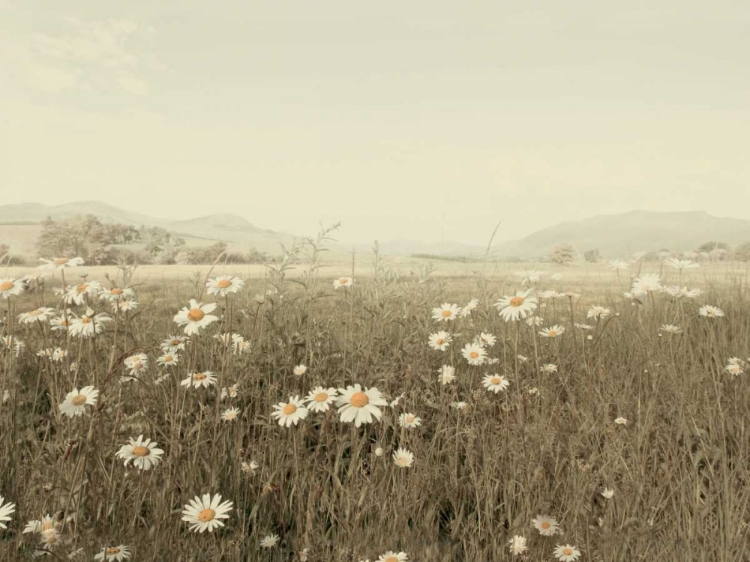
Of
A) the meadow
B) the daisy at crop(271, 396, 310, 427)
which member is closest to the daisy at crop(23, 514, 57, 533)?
the meadow

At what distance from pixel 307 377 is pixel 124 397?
103 centimetres

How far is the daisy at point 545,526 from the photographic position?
1773mm

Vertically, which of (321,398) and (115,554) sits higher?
(321,398)

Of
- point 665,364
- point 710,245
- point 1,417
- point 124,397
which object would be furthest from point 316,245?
point 710,245

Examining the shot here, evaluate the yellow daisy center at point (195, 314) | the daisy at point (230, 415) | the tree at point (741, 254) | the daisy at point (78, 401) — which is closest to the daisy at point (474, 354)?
the daisy at point (230, 415)

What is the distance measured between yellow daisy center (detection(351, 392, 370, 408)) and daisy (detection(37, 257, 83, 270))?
1.38 metres

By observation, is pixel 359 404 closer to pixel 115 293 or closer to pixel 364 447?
pixel 364 447

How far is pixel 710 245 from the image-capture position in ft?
22.4

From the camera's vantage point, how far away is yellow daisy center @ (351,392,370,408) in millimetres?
1981

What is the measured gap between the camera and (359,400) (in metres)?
1.99

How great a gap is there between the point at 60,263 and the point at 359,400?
157 cm

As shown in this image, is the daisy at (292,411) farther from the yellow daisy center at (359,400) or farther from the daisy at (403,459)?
the daisy at (403,459)

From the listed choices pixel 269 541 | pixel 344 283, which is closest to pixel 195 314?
pixel 269 541

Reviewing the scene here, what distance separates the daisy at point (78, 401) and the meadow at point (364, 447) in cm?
1
